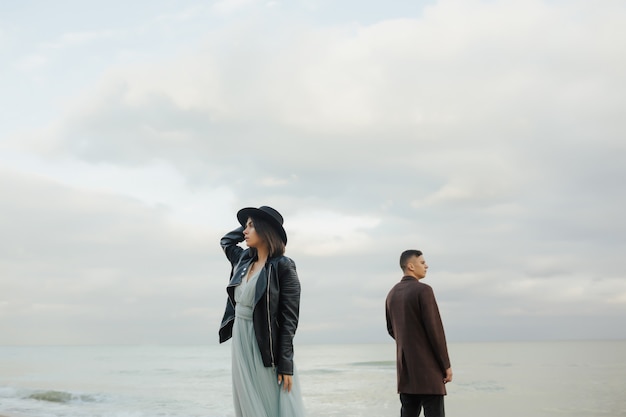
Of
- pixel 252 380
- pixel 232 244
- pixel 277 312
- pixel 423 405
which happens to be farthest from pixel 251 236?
pixel 423 405

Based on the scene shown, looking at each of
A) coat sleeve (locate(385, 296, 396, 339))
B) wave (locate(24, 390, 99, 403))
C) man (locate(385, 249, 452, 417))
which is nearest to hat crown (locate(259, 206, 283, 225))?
man (locate(385, 249, 452, 417))

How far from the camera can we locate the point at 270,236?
144 inches

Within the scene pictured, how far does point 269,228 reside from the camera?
3.69 metres

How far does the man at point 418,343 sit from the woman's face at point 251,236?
5.83 ft

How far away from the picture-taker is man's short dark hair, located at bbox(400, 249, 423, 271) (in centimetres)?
519

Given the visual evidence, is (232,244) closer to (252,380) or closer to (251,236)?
(251,236)

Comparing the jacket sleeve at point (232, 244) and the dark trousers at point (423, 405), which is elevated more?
the jacket sleeve at point (232, 244)

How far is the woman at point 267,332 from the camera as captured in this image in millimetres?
3457

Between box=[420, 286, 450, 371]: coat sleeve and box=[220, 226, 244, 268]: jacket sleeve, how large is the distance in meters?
1.68

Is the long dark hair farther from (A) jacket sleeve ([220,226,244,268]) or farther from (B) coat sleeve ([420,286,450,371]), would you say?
(B) coat sleeve ([420,286,450,371])

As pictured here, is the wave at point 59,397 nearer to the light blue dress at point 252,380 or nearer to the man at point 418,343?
the man at point 418,343

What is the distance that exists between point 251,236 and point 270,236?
108 millimetres

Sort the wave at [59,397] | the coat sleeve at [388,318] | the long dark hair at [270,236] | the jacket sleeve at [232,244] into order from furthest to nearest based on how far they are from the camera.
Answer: the wave at [59,397] → the coat sleeve at [388,318] → the jacket sleeve at [232,244] → the long dark hair at [270,236]

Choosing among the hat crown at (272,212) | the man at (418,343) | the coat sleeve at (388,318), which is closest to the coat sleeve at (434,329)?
the man at (418,343)
